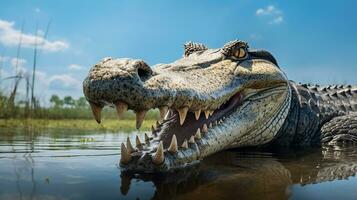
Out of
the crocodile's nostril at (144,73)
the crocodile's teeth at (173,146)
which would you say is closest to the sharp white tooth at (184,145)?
the crocodile's teeth at (173,146)

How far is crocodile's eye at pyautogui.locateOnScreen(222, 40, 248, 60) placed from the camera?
14.5ft

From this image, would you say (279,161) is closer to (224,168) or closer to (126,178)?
(224,168)

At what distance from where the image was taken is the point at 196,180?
2.67 meters

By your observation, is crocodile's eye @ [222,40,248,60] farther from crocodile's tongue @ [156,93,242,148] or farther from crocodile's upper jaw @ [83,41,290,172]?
crocodile's tongue @ [156,93,242,148]

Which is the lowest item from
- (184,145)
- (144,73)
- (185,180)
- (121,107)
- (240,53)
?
(185,180)

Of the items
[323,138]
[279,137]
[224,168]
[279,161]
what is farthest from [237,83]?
[323,138]

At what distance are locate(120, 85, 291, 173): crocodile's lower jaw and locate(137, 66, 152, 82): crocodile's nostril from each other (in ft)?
1.58

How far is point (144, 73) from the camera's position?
2.75 meters

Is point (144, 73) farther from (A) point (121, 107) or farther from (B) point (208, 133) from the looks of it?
(B) point (208, 133)

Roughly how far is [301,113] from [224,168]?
2.67m

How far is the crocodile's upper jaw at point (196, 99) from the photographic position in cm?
263

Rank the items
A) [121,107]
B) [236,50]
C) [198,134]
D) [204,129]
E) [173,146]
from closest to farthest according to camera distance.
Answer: [121,107] → [173,146] → [198,134] → [204,129] → [236,50]

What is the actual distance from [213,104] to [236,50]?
127 centimetres

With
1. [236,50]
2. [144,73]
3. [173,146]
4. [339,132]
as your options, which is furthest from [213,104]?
[339,132]
